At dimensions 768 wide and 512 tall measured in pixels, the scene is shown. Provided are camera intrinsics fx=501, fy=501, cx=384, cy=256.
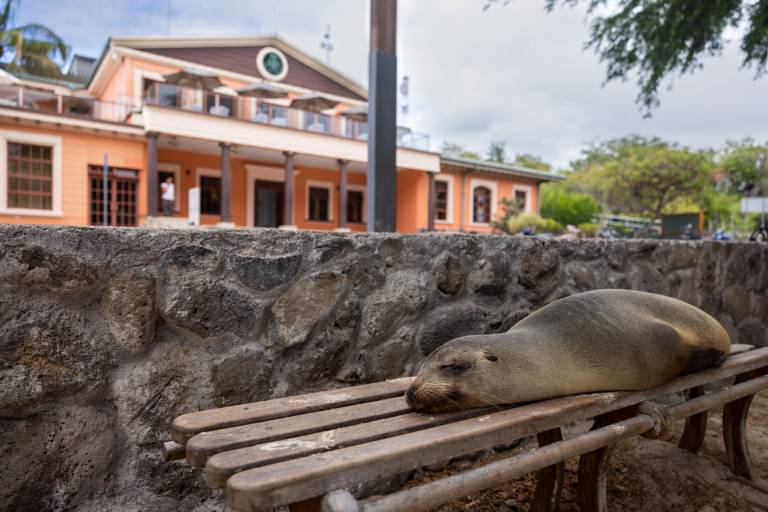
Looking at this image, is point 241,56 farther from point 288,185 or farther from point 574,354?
point 574,354

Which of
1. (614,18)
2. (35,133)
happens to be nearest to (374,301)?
(614,18)

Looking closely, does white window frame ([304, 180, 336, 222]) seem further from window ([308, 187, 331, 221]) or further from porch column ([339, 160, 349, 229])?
porch column ([339, 160, 349, 229])

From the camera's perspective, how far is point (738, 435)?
2.34 meters

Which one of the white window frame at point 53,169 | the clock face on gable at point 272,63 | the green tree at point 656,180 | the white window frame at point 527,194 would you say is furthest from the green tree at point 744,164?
the white window frame at point 53,169

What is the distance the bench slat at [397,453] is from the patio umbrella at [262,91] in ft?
49.3

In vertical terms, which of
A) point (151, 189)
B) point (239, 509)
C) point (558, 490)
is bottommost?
point (558, 490)

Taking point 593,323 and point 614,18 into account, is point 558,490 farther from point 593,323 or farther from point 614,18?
point 614,18

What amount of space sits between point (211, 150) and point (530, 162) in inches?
1494

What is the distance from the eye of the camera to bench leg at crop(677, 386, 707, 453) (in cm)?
248

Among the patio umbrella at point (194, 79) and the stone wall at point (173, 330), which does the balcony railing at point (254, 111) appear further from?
the stone wall at point (173, 330)

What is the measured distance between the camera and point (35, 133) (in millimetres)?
12258

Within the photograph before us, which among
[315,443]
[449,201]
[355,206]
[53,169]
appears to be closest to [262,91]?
[355,206]

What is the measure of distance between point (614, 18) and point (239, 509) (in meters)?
6.13

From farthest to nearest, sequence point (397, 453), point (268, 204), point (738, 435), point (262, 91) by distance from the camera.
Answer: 1. point (268, 204)
2. point (262, 91)
3. point (738, 435)
4. point (397, 453)
